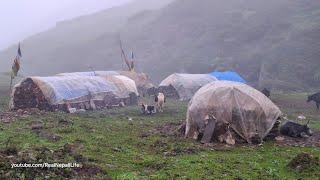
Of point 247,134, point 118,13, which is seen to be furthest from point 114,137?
point 118,13

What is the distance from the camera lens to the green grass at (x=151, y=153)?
550 inches

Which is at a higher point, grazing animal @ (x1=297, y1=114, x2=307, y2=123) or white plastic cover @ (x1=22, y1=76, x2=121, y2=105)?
white plastic cover @ (x1=22, y1=76, x2=121, y2=105)

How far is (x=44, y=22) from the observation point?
171 metres

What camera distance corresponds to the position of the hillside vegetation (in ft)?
189

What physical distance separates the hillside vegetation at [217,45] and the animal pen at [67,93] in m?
20.9

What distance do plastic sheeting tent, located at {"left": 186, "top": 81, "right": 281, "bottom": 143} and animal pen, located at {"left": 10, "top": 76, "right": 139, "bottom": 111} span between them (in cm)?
1311

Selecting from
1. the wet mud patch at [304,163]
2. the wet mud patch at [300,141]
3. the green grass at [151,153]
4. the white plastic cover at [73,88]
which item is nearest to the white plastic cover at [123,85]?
the white plastic cover at [73,88]

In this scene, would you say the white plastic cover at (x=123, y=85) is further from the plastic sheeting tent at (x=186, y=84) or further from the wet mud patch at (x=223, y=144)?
the wet mud patch at (x=223, y=144)

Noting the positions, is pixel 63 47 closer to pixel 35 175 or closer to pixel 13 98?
pixel 13 98

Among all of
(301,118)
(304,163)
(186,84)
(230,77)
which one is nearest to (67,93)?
(301,118)

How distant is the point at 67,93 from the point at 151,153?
17030mm

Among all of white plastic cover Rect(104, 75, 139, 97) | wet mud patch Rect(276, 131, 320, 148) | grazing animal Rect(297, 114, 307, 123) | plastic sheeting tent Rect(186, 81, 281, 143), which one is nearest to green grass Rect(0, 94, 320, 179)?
wet mud patch Rect(276, 131, 320, 148)

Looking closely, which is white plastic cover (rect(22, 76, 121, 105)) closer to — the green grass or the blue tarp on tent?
the green grass

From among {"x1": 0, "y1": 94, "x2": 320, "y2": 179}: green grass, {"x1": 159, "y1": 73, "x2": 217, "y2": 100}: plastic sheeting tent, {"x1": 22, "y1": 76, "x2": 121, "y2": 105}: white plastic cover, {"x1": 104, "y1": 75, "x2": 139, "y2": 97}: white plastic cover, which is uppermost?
{"x1": 0, "y1": 94, "x2": 320, "y2": 179}: green grass
